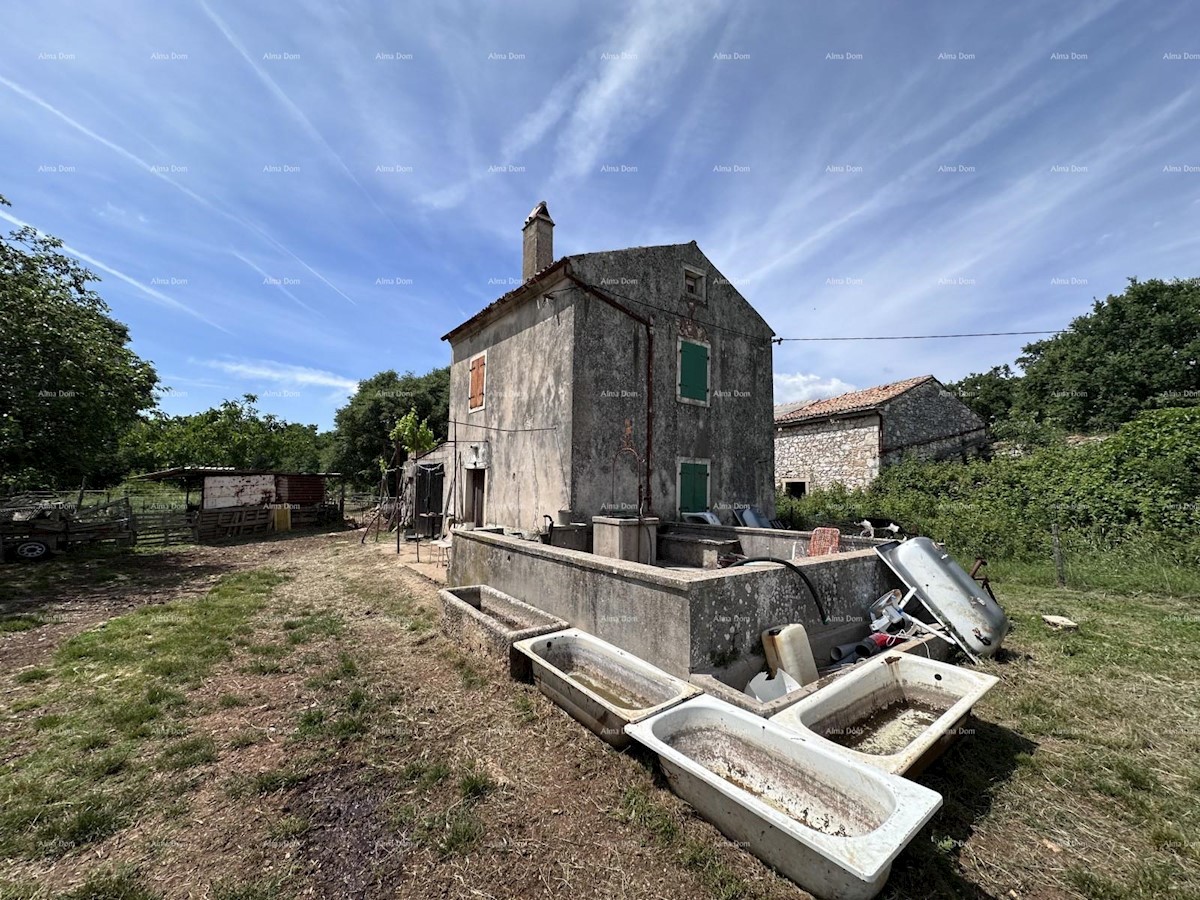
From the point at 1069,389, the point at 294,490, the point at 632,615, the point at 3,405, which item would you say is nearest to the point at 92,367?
the point at 3,405

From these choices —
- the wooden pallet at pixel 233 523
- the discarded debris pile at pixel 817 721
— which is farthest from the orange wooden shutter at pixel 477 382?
the wooden pallet at pixel 233 523

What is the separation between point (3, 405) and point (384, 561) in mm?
9624

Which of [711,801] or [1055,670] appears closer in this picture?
[711,801]

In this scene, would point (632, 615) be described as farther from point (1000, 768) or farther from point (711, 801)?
point (1000, 768)

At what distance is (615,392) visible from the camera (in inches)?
361

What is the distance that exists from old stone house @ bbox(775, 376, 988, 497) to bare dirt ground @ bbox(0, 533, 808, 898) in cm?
1415

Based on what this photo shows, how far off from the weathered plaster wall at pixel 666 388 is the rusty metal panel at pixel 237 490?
1631 cm

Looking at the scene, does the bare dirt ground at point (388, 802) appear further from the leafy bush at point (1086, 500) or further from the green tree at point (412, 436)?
the green tree at point (412, 436)

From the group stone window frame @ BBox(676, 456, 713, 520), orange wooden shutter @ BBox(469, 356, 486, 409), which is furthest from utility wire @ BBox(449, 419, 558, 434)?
stone window frame @ BBox(676, 456, 713, 520)

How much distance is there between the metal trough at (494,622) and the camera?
454 centimetres

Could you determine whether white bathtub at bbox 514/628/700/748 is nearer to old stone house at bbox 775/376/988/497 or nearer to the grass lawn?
the grass lawn

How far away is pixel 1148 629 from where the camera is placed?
5453 mm

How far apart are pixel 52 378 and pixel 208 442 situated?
1996 cm

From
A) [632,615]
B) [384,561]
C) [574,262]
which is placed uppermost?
[574,262]
